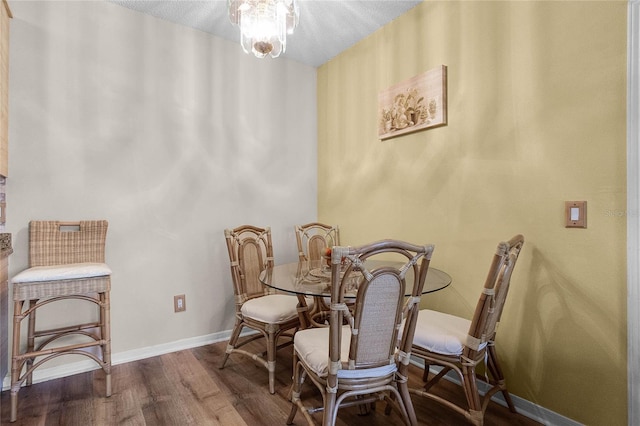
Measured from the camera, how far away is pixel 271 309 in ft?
7.05

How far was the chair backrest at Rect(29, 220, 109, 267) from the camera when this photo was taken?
2117 millimetres

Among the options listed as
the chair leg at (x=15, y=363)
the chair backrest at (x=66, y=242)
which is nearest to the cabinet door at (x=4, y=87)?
the chair backrest at (x=66, y=242)

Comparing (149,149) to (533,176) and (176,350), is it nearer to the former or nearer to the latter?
(176,350)

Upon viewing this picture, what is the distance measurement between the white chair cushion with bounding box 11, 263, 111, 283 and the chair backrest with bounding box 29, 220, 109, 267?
15 centimetres

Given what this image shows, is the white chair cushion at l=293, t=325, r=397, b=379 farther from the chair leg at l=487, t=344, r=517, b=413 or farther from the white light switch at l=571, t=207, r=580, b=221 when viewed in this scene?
the white light switch at l=571, t=207, r=580, b=221

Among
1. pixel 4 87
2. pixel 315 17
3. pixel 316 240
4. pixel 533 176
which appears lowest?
pixel 316 240

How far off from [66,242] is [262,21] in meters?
1.86

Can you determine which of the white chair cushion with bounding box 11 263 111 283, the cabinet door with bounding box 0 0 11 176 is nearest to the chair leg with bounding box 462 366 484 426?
the white chair cushion with bounding box 11 263 111 283

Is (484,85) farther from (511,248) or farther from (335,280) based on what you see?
(335,280)

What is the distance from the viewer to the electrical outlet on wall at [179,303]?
2.67 meters

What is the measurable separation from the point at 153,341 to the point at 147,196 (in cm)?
111

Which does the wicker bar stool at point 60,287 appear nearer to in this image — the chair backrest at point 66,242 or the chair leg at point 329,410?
the chair backrest at point 66,242

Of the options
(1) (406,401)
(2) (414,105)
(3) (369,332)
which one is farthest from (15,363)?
(2) (414,105)

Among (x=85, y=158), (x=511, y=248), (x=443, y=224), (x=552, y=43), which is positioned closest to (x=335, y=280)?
(x=511, y=248)
